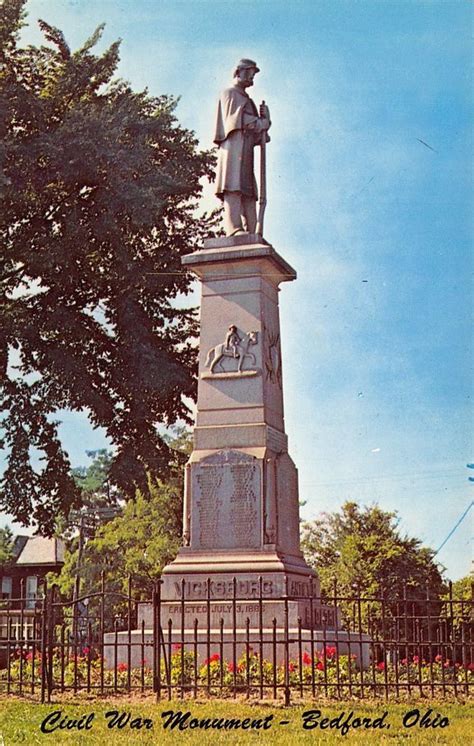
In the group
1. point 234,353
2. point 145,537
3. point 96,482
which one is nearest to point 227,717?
point 234,353

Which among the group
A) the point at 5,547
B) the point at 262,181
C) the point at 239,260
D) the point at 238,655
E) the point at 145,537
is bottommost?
the point at 238,655

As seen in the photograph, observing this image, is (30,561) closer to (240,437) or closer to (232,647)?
(240,437)

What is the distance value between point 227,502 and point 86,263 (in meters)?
9.93

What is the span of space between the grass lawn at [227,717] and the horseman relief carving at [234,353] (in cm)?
547

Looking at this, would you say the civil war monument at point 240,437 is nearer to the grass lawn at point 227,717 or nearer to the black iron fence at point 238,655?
the black iron fence at point 238,655

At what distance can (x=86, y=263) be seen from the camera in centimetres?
2223

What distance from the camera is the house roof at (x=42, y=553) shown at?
50531mm

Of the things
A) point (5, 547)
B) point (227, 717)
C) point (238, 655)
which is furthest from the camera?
point (5, 547)

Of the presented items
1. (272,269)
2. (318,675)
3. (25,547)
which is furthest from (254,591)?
(25,547)

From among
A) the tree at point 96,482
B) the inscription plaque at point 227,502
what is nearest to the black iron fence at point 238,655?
the inscription plaque at point 227,502

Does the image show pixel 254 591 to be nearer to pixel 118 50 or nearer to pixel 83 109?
pixel 83 109

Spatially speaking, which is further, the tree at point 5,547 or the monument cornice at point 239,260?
the tree at point 5,547

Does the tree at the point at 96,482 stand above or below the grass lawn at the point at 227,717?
above

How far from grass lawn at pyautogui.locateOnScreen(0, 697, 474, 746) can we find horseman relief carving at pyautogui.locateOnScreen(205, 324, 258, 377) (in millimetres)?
5469
